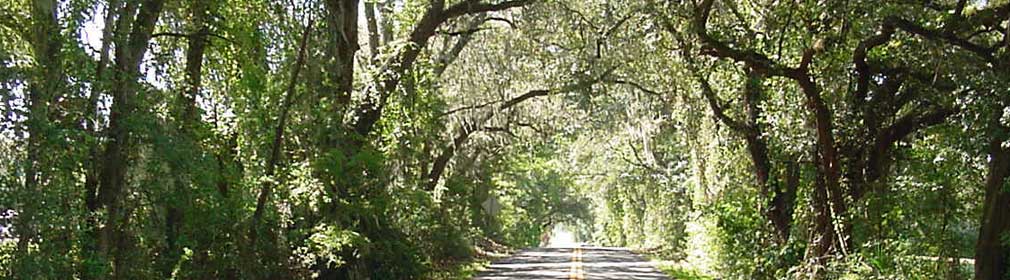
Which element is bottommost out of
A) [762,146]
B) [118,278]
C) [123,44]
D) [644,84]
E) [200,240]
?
[118,278]

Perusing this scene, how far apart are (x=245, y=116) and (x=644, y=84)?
10.6 metres

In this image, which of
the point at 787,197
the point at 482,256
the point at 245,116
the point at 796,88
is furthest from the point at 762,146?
the point at 482,256

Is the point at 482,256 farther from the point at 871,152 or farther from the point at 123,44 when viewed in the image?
the point at 123,44

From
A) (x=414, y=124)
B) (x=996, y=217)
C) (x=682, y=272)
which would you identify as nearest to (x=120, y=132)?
(x=996, y=217)

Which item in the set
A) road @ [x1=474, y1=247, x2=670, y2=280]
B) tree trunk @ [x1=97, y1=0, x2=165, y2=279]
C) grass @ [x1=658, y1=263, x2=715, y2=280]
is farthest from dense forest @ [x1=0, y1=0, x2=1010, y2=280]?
road @ [x1=474, y1=247, x2=670, y2=280]

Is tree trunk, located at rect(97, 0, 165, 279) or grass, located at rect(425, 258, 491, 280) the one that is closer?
tree trunk, located at rect(97, 0, 165, 279)

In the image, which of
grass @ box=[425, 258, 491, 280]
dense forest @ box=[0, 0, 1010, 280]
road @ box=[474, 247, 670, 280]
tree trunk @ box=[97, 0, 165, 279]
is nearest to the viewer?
dense forest @ box=[0, 0, 1010, 280]

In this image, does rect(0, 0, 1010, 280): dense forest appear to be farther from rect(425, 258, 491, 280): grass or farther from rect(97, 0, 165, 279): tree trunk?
rect(425, 258, 491, 280): grass

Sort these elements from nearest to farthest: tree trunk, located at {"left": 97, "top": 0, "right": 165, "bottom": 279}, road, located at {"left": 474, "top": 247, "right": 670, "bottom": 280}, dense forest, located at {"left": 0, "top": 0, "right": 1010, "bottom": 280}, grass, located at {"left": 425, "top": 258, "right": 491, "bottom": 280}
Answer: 1. dense forest, located at {"left": 0, "top": 0, "right": 1010, "bottom": 280}
2. tree trunk, located at {"left": 97, "top": 0, "right": 165, "bottom": 279}
3. grass, located at {"left": 425, "top": 258, "right": 491, "bottom": 280}
4. road, located at {"left": 474, "top": 247, "right": 670, "bottom": 280}

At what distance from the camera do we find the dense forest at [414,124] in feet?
29.2

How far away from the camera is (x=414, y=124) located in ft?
59.1

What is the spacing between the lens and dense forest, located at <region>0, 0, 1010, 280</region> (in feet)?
→ 29.2

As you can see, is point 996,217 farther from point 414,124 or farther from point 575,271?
point 575,271

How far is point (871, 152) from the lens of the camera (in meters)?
13.0
